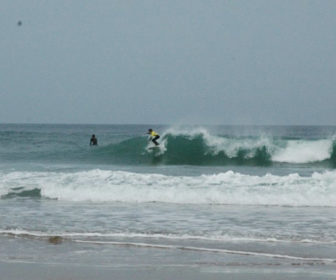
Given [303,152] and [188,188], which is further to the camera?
[303,152]

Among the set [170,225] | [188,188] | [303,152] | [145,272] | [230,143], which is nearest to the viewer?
[145,272]

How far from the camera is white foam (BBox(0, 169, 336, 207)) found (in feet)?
46.0

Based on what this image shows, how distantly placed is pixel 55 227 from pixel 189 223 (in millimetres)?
2072

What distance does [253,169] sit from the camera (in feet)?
74.7

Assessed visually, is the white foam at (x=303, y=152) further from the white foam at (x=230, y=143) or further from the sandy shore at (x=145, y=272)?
the sandy shore at (x=145, y=272)

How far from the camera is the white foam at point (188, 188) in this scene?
14031mm

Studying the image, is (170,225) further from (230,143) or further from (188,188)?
(230,143)

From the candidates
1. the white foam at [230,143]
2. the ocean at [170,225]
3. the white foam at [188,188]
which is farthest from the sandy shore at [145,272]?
Result: the white foam at [230,143]

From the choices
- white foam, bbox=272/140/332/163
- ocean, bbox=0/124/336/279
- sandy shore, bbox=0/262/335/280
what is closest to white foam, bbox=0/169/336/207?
ocean, bbox=0/124/336/279

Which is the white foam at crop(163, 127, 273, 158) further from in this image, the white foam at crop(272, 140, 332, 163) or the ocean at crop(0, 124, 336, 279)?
the ocean at crop(0, 124, 336, 279)

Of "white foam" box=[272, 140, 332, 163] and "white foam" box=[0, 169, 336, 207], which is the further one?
"white foam" box=[272, 140, 332, 163]

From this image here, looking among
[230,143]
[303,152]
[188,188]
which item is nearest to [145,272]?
[188,188]

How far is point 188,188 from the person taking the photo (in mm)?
14922

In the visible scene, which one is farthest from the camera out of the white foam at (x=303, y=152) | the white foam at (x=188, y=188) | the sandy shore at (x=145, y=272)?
the white foam at (x=303, y=152)
